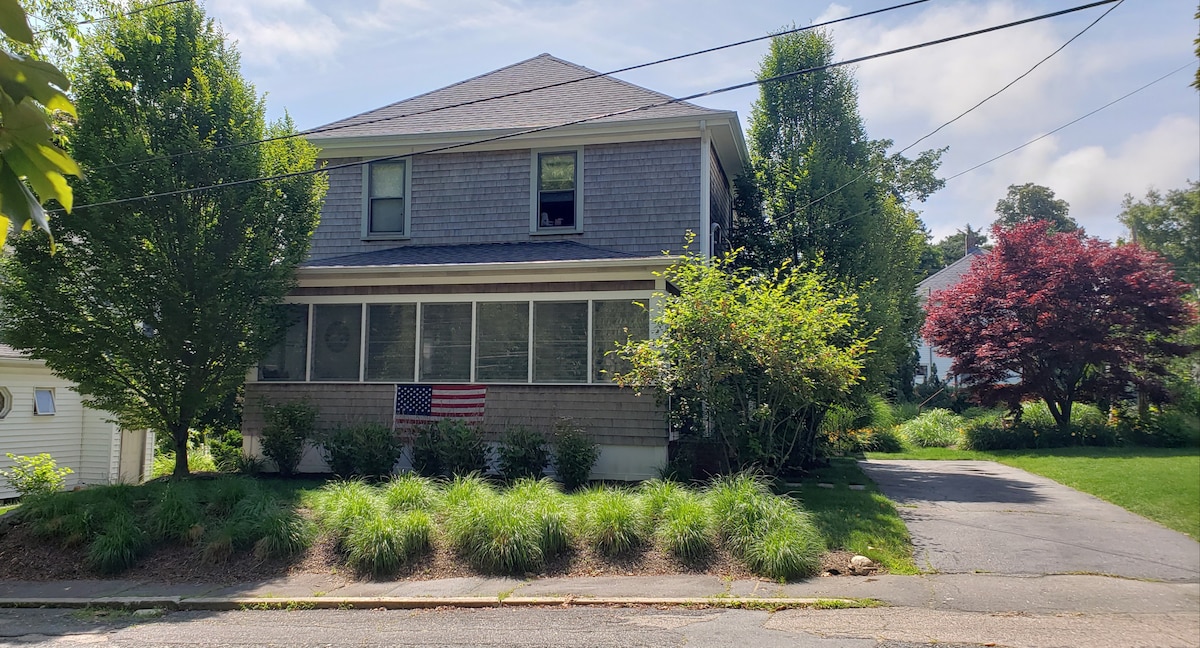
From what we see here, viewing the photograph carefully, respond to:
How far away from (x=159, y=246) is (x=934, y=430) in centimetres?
A: 1754

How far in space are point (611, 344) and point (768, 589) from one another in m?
6.25

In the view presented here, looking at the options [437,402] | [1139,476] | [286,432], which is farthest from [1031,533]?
[286,432]

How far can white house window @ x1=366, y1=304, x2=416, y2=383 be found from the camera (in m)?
14.0

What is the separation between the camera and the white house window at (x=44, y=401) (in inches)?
600

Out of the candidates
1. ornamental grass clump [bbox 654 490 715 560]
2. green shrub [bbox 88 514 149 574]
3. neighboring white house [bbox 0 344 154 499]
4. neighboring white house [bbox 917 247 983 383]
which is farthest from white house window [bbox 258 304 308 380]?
neighboring white house [bbox 917 247 983 383]

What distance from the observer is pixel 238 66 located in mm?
12859

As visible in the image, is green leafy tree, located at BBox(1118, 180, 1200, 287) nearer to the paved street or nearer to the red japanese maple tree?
the red japanese maple tree

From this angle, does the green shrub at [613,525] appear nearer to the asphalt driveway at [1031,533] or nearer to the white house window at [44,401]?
the asphalt driveway at [1031,533]

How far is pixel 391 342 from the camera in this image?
46.2 feet

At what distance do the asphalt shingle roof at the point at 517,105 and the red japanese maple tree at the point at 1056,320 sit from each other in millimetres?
7173

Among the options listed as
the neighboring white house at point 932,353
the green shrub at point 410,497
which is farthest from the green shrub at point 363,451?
the neighboring white house at point 932,353

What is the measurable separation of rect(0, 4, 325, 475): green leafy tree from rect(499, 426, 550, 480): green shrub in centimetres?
425

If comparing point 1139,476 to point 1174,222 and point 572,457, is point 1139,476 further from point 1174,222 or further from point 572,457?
point 572,457

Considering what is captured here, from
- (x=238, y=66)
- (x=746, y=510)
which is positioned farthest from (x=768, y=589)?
(x=238, y=66)
